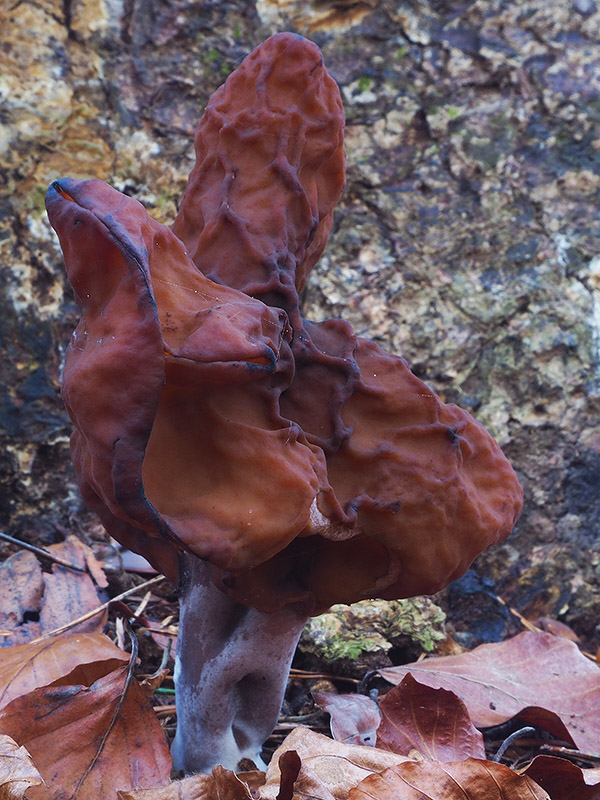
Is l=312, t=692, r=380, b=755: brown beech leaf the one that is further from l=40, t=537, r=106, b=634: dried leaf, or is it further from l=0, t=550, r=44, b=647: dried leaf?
l=0, t=550, r=44, b=647: dried leaf

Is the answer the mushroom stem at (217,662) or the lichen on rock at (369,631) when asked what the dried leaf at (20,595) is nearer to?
the mushroom stem at (217,662)

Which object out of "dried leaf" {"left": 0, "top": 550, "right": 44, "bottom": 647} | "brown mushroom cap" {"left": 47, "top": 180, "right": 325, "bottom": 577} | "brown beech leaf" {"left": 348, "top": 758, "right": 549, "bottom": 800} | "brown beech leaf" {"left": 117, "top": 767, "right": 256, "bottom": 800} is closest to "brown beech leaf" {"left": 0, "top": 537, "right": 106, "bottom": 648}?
"dried leaf" {"left": 0, "top": 550, "right": 44, "bottom": 647}

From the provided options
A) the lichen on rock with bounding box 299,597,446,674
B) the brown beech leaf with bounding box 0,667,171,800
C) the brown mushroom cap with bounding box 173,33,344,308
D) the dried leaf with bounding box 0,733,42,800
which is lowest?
the lichen on rock with bounding box 299,597,446,674

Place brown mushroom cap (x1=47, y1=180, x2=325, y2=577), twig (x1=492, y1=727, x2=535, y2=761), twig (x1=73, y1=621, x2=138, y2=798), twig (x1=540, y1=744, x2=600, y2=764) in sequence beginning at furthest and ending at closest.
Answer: twig (x1=540, y1=744, x2=600, y2=764) < twig (x1=492, y1=727, x2=535, y2=761) < twig (x1=73, y1=621, x2=138, y2=798) < brown mushroom cap (x1=47, y1=180, x2=325, y2=577)

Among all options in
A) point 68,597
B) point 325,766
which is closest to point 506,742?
point 325,766

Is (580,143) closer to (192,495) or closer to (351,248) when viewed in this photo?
(351,248)

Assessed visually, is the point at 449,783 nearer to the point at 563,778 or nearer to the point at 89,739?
the point at 563,778
